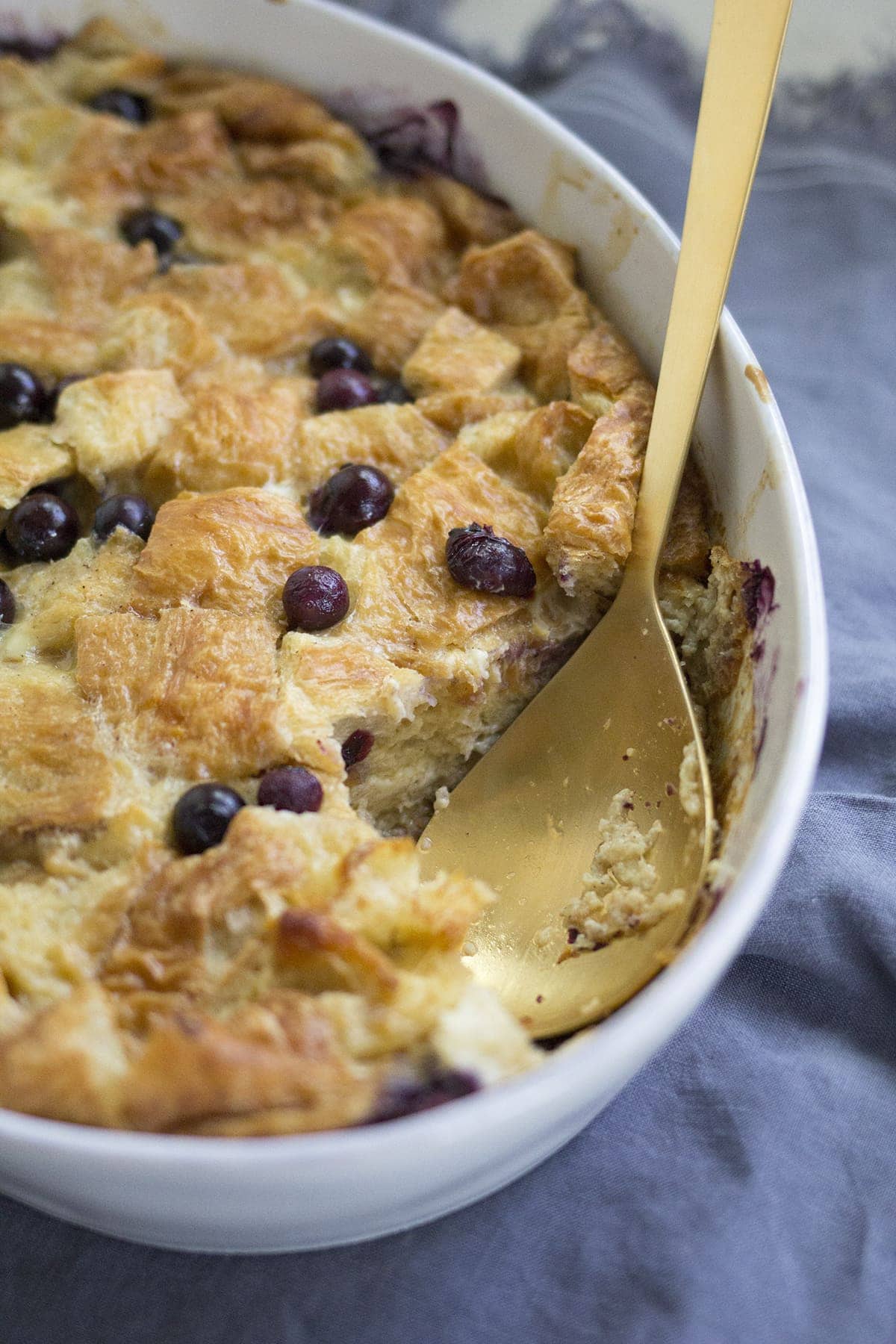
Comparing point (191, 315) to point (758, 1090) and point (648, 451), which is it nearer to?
point (648, 451)

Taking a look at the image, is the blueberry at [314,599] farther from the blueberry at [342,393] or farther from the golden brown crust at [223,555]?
the blueberry at [342,393]

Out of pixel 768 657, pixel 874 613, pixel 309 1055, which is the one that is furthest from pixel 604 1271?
pixel 874 613

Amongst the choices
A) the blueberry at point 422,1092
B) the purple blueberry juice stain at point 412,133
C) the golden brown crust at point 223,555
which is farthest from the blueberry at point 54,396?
the blueberry at point 422,1092

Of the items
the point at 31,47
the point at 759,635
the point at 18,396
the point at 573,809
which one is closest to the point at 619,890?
the point at 573,809

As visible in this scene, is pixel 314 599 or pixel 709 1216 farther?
pixel 314 599

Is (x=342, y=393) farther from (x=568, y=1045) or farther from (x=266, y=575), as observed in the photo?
(x=568, y=1045)

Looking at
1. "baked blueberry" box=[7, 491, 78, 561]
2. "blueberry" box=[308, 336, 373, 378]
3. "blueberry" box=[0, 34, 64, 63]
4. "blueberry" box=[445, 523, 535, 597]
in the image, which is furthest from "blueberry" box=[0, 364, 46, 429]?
"blueberry" box=[0, 34, 64, 63]

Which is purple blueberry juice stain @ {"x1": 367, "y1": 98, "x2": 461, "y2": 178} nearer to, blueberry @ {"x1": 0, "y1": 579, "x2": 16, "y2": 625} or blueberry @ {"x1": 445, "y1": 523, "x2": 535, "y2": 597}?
blueberry @ {"x1": 445, "y1": 523, "x2": 535, "y2": 597}

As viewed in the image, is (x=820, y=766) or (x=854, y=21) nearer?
(x=820, y=766)
